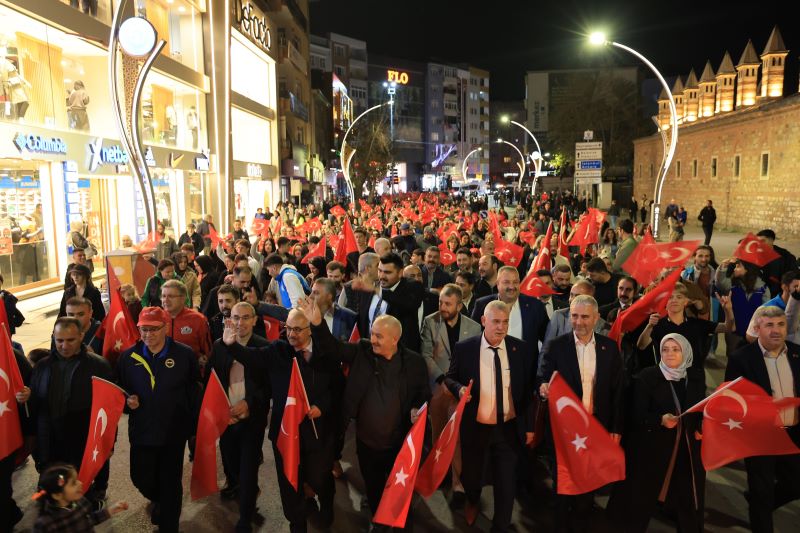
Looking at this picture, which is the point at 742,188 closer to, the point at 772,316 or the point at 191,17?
the point at 191,17

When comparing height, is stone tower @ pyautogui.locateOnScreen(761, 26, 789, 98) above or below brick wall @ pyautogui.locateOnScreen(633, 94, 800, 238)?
above

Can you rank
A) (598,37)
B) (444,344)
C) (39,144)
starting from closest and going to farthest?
1. (444,344)
2. (39,144)
3. (598,37)

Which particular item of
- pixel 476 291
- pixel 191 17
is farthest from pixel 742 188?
pixel 476 291

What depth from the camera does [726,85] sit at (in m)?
42.9

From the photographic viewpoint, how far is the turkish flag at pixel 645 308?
5906 mm

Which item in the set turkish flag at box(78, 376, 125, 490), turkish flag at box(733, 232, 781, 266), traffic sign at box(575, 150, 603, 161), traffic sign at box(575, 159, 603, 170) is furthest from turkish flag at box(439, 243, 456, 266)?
traffic sign at box(575, 150, 603, 161)

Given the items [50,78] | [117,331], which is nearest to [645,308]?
[117,331]

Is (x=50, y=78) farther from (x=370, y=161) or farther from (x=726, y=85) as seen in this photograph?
(x=370, y=161)

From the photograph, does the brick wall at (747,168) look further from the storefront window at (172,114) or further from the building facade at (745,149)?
the storefront window at (172,114)

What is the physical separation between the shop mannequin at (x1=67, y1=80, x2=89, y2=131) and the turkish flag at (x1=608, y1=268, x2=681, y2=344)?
643 inches

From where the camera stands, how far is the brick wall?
29.0 meters

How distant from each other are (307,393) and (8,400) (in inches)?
80.2

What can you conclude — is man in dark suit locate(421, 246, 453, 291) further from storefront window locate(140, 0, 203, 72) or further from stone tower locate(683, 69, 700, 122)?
stone tower locate(683, 69, 700, 122)

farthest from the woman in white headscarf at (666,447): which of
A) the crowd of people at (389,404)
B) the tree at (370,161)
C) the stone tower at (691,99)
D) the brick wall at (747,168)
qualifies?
the tree at (370,161)
